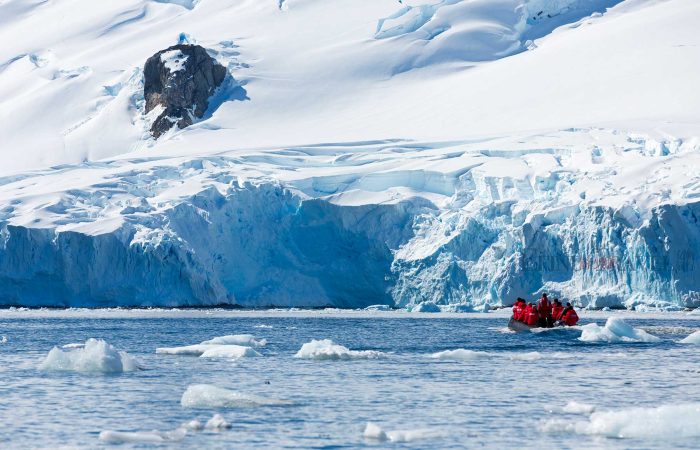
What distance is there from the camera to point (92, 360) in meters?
24.2

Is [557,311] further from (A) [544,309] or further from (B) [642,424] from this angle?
(B) [642,424]

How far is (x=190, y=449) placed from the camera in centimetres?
1548

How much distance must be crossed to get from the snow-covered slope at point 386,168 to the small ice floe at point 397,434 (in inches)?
1366

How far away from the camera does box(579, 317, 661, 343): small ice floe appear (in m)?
32.9

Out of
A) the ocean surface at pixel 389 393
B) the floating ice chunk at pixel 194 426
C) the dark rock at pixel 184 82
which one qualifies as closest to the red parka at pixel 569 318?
the ocean surface at pixel 389 393

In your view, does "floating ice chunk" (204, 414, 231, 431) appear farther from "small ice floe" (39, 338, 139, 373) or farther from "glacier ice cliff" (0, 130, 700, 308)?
"glacier ice cliff" (0, 130, 700, 308)

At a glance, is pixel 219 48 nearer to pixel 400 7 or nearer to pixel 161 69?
pixel 161 69

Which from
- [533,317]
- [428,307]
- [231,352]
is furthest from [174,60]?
[231,352]

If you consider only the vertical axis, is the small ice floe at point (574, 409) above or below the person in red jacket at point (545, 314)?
below

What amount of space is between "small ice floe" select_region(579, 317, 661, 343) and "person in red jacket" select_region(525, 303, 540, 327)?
16.9 feet

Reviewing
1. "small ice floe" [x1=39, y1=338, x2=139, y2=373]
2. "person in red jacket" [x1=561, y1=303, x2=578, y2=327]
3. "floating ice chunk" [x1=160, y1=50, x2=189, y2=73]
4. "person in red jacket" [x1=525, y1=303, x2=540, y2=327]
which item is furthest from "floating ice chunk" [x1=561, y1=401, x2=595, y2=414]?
"floating ice chunk" [x1=160, y1=50, x2=189, y2=73]

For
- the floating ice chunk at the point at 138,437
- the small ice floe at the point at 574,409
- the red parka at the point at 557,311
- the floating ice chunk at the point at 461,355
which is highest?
the red parka at the point at 557,311

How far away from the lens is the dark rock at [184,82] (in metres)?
83.6

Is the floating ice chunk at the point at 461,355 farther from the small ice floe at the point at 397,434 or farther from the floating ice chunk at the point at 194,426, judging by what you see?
the floating ice chunk at the point at 194,426
